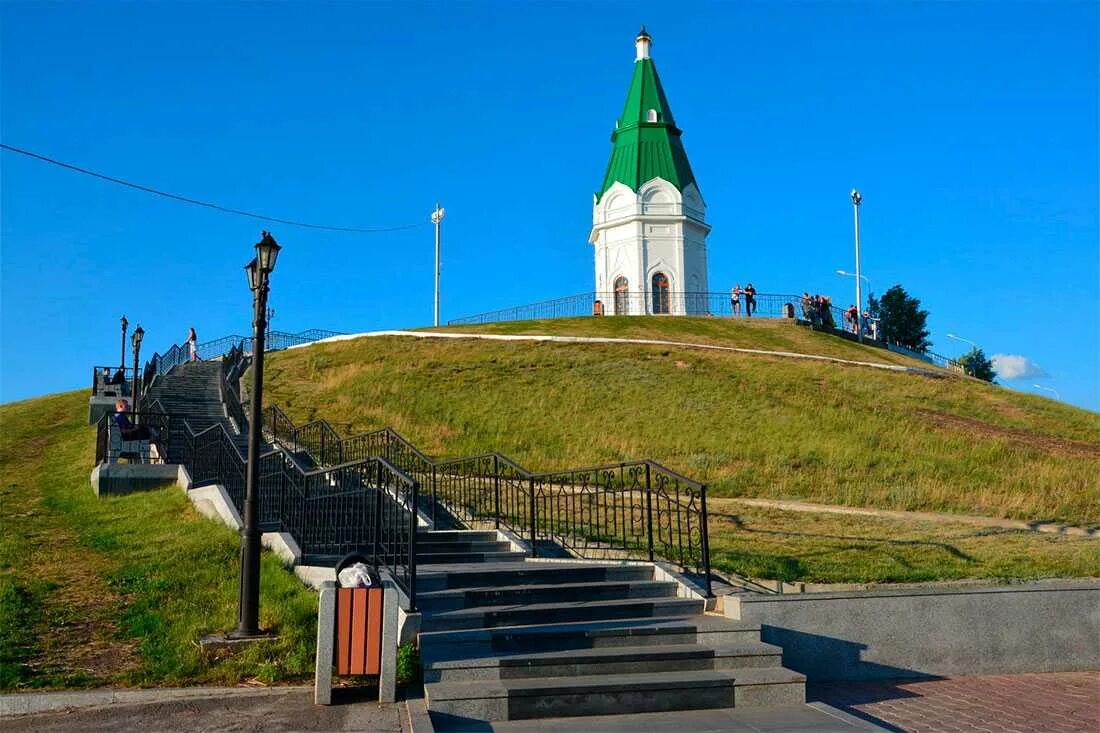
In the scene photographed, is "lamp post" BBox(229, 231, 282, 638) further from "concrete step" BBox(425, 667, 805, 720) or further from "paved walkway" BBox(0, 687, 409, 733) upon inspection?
"concrete step" BBox(425, 667, 805, 720)

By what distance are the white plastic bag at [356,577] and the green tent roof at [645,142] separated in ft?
163

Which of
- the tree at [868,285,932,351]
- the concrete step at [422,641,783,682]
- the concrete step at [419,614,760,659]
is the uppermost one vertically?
the tree at [868,285,932,351]

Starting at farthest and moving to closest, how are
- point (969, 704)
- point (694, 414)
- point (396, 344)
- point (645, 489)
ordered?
point (396, 344) → point (694, 414) → point (645, 489) → point (969, 704)

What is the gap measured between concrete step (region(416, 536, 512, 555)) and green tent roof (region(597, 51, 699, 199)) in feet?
151

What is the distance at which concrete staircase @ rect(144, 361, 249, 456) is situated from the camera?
69.9ft

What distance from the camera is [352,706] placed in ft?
22.4

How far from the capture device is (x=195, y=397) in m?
25.0

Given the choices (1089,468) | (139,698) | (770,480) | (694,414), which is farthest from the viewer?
(694,414)

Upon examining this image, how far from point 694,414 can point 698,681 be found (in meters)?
18.7

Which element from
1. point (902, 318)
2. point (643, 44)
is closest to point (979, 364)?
point (902, 318)

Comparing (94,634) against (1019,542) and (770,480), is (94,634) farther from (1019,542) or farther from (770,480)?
(770,480)

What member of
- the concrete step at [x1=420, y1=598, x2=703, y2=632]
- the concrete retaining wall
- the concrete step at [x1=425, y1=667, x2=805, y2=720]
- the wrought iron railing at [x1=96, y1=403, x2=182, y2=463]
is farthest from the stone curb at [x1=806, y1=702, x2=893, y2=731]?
the wrought iron railing at [x1=96, y1=403, x2=182, y2=463]

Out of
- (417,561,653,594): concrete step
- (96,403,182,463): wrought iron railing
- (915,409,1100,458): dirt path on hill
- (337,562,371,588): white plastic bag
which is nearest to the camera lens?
(337,562,371,588): white plastic bag

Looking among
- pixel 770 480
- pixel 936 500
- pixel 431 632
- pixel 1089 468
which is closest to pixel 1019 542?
pixel 936 500
